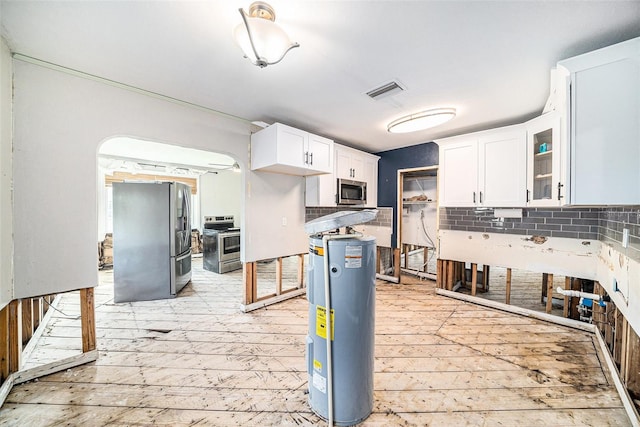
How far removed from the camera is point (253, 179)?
3268 mm

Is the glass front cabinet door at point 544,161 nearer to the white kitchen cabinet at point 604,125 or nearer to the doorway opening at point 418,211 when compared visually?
the white kitchen cabinet at point 604,125

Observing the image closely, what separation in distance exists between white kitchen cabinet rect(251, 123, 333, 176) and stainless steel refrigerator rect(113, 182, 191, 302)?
5.55 ft

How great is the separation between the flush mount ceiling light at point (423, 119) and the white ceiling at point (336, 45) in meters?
0.11

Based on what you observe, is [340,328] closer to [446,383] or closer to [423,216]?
[446,383]

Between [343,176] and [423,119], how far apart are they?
1530 millimetres

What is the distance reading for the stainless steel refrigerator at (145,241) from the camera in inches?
143

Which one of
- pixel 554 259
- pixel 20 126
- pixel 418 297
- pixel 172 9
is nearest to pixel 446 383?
pixel 418 297

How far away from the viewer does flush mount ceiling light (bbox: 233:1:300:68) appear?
1372mm

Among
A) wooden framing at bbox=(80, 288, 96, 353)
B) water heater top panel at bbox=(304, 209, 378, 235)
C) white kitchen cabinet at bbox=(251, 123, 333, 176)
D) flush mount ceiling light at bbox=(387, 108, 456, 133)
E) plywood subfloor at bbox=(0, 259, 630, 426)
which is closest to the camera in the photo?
water heater top panel at bbox=(304, 209, 378, 235)

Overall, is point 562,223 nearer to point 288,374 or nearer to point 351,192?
point 351,192

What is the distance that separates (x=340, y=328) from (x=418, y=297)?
269 centimetres

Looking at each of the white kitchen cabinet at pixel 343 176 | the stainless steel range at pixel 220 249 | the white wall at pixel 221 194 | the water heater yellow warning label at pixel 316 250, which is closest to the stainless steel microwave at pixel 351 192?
the white kitchen cabinet at pixel 343 176

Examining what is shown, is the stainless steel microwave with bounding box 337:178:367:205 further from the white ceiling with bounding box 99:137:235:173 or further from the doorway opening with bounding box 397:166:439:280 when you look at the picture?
the white ceiling with bounding box 99:137:235:173

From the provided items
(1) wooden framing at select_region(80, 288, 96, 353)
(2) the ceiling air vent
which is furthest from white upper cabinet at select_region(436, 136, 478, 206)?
(1) wooden framing at select_region(80, 288, 96, 353)
